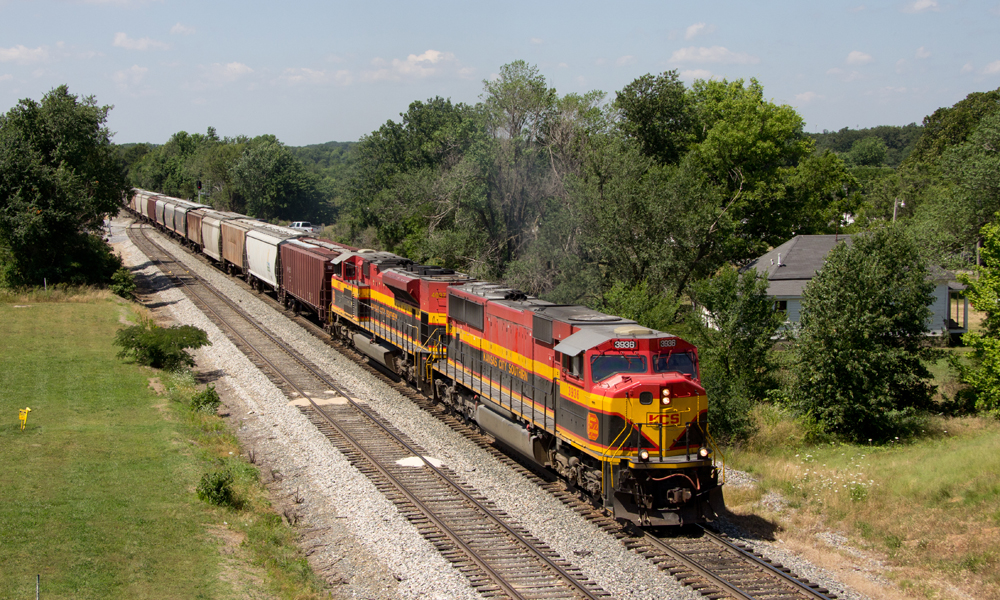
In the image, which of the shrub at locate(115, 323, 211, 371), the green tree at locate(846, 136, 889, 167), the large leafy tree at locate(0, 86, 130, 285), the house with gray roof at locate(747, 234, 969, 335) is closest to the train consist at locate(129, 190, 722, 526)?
the shrub at locate(115, 323, 211, 371)

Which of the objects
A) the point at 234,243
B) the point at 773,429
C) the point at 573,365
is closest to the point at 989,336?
the point at 773,429

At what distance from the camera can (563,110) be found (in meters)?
36.7

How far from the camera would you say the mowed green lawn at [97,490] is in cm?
977

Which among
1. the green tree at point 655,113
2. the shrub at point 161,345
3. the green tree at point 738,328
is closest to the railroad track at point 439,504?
the shrub at point 161,345

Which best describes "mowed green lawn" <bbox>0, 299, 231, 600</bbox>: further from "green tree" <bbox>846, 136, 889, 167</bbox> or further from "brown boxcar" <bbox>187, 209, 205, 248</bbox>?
"green tree" <bbox>846, 136, 889, 167</bbox>

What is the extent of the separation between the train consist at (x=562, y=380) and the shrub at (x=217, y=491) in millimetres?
Result: 5662

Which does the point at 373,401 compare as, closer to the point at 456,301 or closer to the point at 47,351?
the point at 456,301

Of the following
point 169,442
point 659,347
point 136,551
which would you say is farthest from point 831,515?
point 169,442

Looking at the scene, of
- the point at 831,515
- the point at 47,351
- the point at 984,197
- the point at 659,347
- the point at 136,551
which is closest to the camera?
the point at 136,551

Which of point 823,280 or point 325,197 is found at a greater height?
point 325,197

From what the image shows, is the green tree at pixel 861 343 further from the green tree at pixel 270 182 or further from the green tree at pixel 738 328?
the green tree at pixel 270 182

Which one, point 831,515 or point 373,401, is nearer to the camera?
point 831,515

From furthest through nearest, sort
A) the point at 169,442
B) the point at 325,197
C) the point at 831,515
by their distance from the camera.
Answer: the point at 325,197
the point at 169,442
the point at 831,515

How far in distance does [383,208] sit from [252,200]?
180ft
